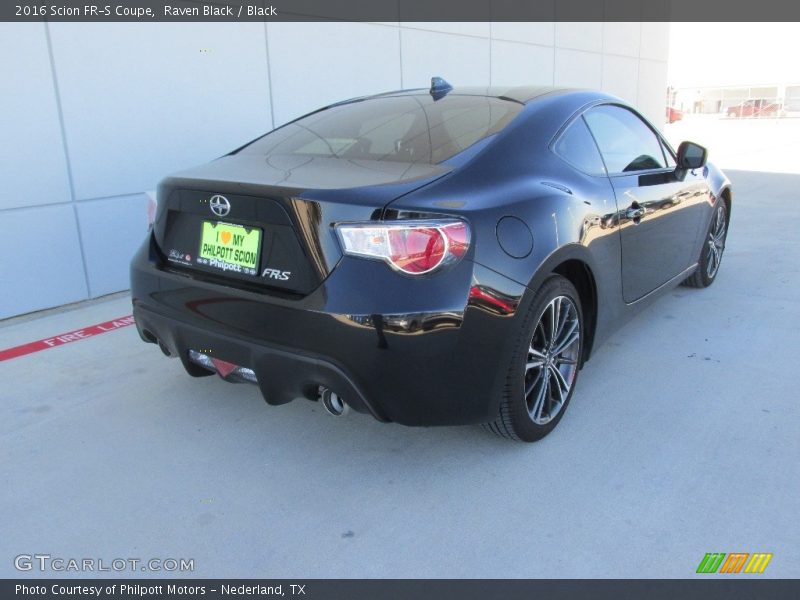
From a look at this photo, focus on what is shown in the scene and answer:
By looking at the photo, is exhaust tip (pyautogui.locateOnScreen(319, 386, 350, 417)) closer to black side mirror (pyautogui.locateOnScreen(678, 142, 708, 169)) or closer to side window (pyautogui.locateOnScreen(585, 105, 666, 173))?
side window (pyautogui.locateOnScreen(585, 105, 666, 173))

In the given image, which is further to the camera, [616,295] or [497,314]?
[616,295]

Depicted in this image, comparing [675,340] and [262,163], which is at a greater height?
[262,163]

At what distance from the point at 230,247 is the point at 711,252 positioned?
391 cm

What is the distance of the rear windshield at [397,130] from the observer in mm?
2775

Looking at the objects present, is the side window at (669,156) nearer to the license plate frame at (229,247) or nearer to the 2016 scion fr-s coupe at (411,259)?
the 2016 scion fr-s coupe at (411,259)

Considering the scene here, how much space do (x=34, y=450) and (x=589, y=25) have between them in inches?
481

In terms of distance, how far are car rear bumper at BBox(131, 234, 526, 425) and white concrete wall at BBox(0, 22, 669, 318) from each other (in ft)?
9.81

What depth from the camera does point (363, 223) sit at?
2.23 meters

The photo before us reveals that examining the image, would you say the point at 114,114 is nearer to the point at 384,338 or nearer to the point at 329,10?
the point at 329,10

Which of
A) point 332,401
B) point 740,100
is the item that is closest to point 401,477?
point 332,401

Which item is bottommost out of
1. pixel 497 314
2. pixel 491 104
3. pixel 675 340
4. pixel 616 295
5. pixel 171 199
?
pixel 675 340

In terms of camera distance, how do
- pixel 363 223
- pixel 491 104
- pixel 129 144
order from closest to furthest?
1. pixel 363 223
2. pixel 491 104
3. pixel 129 144

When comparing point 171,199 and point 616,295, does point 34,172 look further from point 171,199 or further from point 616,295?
point 616,295
